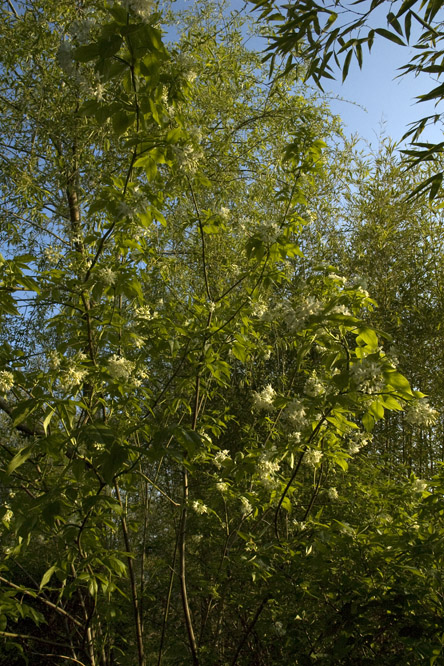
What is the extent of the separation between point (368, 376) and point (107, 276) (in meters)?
0.82

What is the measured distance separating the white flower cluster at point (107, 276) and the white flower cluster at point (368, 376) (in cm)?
76

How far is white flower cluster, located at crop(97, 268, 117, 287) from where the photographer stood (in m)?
1.52

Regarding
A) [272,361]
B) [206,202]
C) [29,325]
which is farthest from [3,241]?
Result: [272,361]

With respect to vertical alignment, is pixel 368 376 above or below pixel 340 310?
below

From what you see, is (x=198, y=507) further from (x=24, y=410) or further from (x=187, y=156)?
(x=187, y=156)

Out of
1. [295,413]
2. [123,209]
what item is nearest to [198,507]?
[295,413]

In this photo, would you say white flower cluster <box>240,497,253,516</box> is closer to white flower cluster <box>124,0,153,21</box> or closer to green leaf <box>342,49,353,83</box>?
green leaf <box>342,49,353,83</box>

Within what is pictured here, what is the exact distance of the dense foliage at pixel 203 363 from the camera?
141cm

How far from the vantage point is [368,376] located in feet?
4.29

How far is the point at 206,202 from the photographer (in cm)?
316

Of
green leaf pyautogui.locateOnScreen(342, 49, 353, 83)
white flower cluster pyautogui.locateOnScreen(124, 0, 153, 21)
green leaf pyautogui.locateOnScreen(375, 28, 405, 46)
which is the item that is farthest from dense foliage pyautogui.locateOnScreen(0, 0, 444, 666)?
green leaf pyautogui.locateOnScreen(375, 28, 405, 46)

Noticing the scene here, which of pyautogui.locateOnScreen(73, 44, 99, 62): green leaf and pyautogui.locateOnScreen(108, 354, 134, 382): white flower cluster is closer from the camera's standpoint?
pyautogui.locateOnScreen(73, 44, 99, 62): green leaf

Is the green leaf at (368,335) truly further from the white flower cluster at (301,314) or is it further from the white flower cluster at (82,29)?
the white flower cluster at (82,29)

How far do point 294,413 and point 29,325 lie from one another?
277 cm
